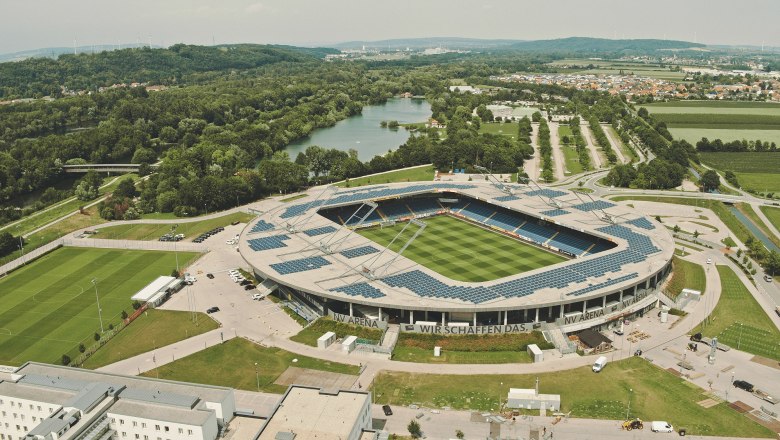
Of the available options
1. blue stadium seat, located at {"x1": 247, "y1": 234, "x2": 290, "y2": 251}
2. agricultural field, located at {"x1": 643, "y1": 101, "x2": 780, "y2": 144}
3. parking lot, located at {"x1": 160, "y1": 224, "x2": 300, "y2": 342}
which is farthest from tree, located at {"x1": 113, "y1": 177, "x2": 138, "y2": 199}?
agricultural field, located at {"x1": 643, "y1": 101, "x2": 780, "y2": 144}

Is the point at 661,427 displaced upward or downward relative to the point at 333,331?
upward

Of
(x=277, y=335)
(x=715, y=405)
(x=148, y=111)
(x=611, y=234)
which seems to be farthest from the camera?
(x=148, y=111)

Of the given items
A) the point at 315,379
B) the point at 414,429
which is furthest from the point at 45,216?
the point at 414,429

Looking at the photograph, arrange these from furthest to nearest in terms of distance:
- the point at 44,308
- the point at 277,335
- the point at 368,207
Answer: the point at 368,207
the point at 44,308
the point at 277,335

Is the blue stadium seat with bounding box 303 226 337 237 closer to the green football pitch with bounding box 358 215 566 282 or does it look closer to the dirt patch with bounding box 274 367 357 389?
the green football pitch with bounding box 358 215 566 282

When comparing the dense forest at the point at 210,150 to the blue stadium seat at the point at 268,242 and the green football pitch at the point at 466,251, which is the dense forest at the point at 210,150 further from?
the green football pitch at the point at 466,251

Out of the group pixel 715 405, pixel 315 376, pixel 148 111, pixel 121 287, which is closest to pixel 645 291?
pixel 715 405

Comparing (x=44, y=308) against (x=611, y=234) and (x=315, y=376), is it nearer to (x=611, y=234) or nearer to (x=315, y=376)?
(x=315, y=376)

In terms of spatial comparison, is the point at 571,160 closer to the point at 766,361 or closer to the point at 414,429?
the point at 766,361
